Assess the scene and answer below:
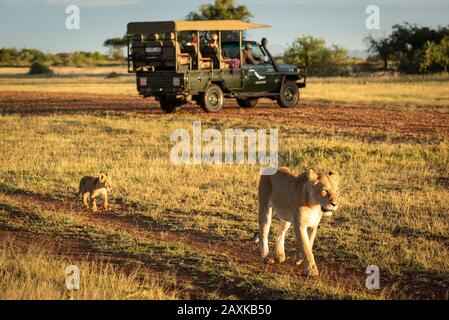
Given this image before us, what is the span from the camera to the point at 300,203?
732cm

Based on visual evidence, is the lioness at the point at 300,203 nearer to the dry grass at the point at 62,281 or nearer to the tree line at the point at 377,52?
the dry grass at the point at 62,281

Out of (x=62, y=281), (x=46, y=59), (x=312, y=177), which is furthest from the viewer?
(x=46, y=59)

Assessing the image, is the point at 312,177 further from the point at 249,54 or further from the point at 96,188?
the point at 249,54

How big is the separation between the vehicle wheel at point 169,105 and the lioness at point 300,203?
1699cm

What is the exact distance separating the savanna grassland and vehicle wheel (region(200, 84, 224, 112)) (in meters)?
2.17

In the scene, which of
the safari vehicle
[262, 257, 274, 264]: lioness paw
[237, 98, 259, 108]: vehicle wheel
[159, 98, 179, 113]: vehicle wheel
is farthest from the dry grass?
[237, 98, 259, 108]: vehicle wheel

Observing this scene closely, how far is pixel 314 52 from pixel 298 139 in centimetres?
3986

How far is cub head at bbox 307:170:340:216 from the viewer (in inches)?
279

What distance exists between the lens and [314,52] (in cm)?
5678

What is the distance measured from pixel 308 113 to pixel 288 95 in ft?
6.26

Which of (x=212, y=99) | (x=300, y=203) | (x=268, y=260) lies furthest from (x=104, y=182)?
(x=212, y=99)

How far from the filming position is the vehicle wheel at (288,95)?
85.6 feet
